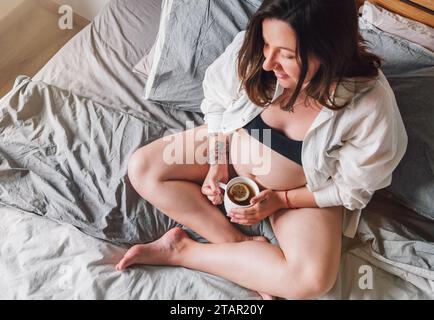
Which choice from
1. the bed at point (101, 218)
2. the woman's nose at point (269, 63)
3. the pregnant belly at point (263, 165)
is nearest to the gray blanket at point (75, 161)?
the bed at point (101, 218)

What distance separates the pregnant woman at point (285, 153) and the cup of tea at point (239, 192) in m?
0.02

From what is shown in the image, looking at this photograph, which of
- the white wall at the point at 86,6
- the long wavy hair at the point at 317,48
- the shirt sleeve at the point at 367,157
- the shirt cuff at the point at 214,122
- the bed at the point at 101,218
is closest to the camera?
the long wavy hair at the point at 317,48

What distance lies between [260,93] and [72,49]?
0.75m

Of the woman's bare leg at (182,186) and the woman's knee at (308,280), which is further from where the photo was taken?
the woman's bare leg at (182,186)

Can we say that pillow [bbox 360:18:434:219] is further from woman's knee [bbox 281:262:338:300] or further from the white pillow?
the white pillow

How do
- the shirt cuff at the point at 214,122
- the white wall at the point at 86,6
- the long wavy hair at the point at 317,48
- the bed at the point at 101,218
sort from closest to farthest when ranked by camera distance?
the long wavy hair at the point at 317,48
the bed at the point at 101,218
the shirt cuff at the point at 214,122
the white wall at the point at 86,6

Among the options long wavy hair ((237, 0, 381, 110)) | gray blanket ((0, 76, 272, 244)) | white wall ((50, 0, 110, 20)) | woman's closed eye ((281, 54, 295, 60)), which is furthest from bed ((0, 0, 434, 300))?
white wall ((50, 0, 110, 20))

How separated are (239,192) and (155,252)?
0.25 meters

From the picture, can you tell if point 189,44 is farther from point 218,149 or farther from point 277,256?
point 277,256

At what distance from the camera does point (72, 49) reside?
147cm

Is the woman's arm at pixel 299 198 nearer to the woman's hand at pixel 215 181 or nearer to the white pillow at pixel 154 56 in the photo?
the woman's hand at pixel 215 181

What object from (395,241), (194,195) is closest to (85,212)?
(194,195)

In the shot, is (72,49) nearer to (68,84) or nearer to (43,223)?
(68,84)

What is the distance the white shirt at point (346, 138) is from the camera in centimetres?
92
